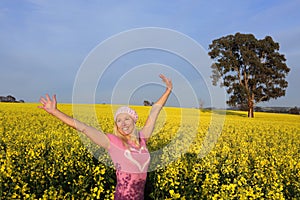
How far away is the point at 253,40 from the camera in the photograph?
57.4 m

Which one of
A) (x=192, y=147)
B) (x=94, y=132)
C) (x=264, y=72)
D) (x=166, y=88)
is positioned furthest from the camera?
(x=264, y=72)

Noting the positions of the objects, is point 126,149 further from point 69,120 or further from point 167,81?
point 167,81

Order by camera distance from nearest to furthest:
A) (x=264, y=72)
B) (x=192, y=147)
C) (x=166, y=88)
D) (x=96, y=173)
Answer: (x=166, y=88), (x=96, y=173), (x=192, y=147), (x=264, y=72)

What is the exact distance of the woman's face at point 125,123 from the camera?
14.5 ft

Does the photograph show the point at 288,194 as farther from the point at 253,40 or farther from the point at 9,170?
the point at 253,40

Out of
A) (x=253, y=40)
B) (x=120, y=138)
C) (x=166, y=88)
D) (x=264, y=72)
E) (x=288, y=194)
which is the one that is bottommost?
(x=288, y=194)

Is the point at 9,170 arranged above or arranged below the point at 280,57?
below

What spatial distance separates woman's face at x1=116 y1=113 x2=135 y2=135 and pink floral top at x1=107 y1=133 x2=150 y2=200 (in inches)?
5.1

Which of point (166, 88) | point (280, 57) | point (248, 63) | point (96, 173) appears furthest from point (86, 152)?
point (280, 57)

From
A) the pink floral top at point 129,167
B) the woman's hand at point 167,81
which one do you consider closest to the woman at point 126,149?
the pink floral top at point 129,167

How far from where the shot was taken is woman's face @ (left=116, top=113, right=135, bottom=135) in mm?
4422

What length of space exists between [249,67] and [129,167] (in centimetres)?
5399

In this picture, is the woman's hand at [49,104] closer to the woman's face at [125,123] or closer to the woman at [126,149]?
the woman at [126,149]

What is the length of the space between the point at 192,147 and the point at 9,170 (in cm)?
592
